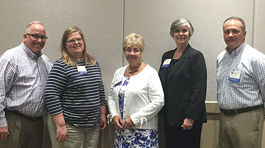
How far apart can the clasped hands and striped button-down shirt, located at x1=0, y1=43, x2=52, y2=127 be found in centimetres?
75

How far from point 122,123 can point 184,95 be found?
0.68m

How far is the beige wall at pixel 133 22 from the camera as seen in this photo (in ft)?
9.57

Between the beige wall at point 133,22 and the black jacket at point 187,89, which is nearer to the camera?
the black jacket at point 187,89

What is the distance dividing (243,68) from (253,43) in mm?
888

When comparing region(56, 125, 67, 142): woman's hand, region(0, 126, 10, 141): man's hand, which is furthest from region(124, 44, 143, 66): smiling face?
region(0, 126, 10, 141): man's hand

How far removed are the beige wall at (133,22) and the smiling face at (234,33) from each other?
0.62 metres

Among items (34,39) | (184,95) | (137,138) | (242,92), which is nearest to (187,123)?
(184,95)

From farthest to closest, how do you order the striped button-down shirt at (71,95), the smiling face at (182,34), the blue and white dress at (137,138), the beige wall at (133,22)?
the beige wall at (133,22) → the smiling face at (182,34) → the blue and white dress at (137,138) → the striped button-down shirt at (71,95)

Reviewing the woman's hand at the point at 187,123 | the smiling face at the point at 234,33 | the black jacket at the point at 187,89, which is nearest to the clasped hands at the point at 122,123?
the black jacket at the point at 187,89

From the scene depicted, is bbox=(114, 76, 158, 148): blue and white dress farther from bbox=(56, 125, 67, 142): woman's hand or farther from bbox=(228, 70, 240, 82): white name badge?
bbox=(228, 70, 240, 82): white name badge

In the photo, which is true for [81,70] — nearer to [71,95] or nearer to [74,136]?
[71,95]

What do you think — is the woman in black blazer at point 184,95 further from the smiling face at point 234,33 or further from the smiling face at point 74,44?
the smiling face at point 74,44

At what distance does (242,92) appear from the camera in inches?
88.2

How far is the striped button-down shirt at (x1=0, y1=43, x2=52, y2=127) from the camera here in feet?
7.11
